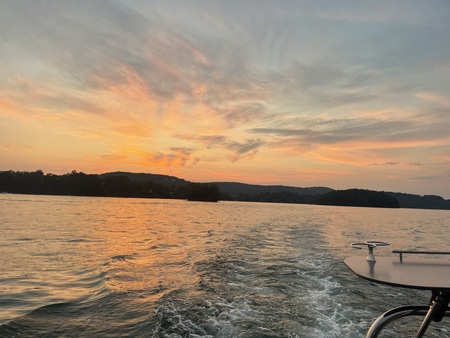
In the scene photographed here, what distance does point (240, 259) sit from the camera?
1642cm

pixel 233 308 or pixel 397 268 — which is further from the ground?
pixel 397 268

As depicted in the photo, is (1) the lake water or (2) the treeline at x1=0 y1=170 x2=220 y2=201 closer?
(1) the lake water

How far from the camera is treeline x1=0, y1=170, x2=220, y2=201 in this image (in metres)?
178

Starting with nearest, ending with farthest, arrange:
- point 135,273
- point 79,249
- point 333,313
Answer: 1. point 333,313
2. point 135,273
3. point 79,249

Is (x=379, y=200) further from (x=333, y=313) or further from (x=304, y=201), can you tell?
(x=333, y=313)

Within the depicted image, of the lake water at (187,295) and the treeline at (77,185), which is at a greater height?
the treeline at (77,185)

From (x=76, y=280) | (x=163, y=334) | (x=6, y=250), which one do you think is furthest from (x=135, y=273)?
(x=6, y=250)

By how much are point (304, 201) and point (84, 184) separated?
118675 mm

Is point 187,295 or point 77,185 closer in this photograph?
point 187,295

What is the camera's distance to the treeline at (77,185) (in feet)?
583

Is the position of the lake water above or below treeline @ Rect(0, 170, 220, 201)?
below

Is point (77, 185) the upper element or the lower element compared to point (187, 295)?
upper

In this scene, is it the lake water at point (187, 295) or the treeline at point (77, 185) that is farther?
the treeline at point (77, 185)

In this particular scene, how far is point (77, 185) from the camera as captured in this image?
604 ft
